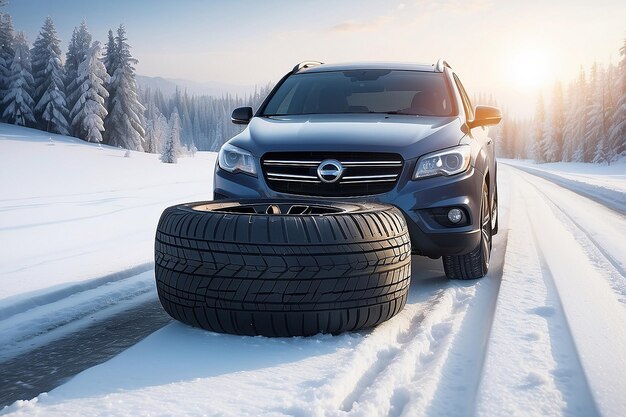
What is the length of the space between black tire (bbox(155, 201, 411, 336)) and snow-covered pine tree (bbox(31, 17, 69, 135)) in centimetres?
5651

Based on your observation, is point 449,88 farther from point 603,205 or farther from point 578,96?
point 578,96

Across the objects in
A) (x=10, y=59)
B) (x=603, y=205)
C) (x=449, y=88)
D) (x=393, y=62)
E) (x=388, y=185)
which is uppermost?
(x=10, y=59)

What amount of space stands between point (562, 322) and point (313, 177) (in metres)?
1.80

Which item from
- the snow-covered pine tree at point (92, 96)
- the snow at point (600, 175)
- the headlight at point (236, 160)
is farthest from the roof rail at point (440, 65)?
the snow-covered pine tree at point (92, 96)

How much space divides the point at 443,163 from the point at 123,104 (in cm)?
5594

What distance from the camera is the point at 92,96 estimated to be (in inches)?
2044

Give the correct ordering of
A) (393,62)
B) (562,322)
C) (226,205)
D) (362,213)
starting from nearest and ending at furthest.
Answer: (362,213), (562,322), (226,205), (393,62)

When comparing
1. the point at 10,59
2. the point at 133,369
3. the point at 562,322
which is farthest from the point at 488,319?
the point at 10,59

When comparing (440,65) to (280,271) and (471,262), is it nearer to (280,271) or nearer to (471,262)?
(471,262)

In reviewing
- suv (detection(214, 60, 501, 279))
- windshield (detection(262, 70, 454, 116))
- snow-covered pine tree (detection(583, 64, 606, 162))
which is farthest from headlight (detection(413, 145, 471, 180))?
snow-covered pine tree (detection(583, 64, 606, 162))

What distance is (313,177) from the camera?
3826mm

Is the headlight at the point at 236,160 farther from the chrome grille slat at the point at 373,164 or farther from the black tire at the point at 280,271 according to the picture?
the black tire at the point at 280,271

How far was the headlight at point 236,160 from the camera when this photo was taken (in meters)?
4.05

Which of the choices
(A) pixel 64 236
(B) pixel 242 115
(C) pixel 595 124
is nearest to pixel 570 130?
(C) pixel 595 124
